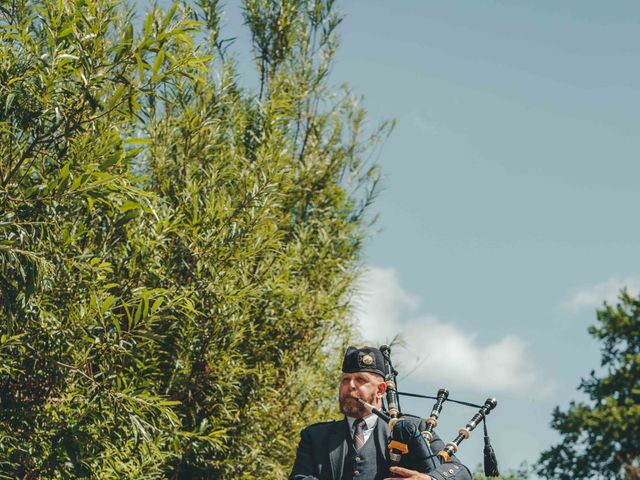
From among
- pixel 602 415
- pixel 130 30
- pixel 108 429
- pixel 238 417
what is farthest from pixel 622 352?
pixel 130 30

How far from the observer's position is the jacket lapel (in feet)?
14.8

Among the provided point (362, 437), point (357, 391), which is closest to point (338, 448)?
point (362, 437)

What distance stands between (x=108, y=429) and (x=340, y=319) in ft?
14.2

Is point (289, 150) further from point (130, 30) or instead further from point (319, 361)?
point (130, 30)

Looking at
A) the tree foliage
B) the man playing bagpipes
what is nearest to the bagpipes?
the man playing bagpipes

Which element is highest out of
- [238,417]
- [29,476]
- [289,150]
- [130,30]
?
[289,150]

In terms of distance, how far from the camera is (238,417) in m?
9.35

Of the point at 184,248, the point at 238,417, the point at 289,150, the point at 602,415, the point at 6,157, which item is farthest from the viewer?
the point at 602,415

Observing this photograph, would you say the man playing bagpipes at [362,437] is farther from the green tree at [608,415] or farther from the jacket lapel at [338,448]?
the green tree at [608,415]

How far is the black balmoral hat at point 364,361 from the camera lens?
4652 millimetres

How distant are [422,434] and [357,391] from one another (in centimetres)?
51

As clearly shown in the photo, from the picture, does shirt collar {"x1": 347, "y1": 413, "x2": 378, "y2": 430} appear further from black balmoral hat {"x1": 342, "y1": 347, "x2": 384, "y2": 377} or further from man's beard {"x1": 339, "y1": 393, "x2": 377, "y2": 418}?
black balmoral hat {"x1": 342, "y1": 347, "x2": 384, "y2": 377}

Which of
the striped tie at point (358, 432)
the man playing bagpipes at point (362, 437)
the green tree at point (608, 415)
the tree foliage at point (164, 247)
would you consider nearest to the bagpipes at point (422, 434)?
the man playing bagpipes at point (362, 437)

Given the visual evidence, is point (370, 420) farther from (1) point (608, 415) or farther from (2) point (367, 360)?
(1) point (608, 415)
